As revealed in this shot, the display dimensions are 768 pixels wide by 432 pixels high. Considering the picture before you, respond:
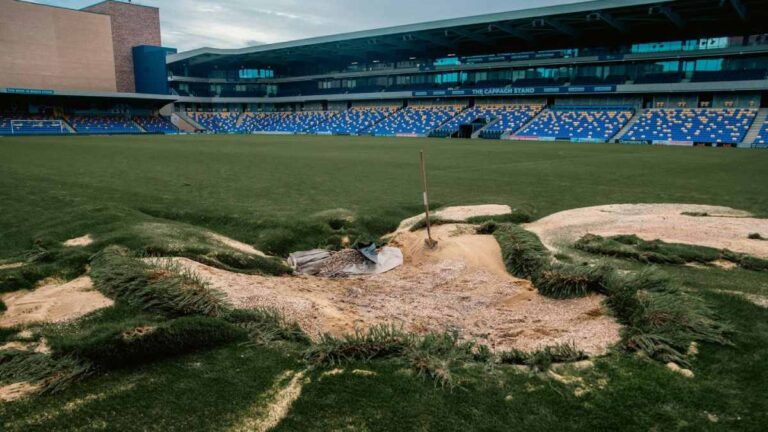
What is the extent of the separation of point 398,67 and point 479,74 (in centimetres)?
1367

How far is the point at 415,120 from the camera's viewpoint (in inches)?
2630

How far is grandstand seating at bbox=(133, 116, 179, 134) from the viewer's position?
7244 centimetres

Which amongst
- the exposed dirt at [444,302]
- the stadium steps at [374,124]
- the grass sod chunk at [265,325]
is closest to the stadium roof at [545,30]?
the stadium steps at [374,124]

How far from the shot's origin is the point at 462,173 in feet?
68.1

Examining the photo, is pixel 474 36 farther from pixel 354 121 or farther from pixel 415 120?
pixel 354 121

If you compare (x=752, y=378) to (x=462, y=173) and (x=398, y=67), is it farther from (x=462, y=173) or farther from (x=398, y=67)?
(x=398, y=67)

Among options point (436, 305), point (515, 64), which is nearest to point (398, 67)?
point (515, 64)

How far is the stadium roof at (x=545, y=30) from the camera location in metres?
42.5

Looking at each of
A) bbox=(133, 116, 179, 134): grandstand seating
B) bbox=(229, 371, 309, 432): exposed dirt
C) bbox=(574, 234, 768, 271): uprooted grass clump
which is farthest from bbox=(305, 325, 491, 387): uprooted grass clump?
bbox=(133, 116, 179, 134): grandstand seating

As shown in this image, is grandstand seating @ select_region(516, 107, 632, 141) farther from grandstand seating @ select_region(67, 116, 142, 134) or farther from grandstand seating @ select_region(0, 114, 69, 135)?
grandstand seating @ select_region(0, 114, 69, 135)

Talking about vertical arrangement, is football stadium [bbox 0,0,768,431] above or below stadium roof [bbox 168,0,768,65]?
below

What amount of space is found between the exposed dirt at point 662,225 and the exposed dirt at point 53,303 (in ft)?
22.2

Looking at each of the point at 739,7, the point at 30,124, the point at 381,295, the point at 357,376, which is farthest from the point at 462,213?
the point at 30,124

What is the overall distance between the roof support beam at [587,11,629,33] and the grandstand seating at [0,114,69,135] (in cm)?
6336
